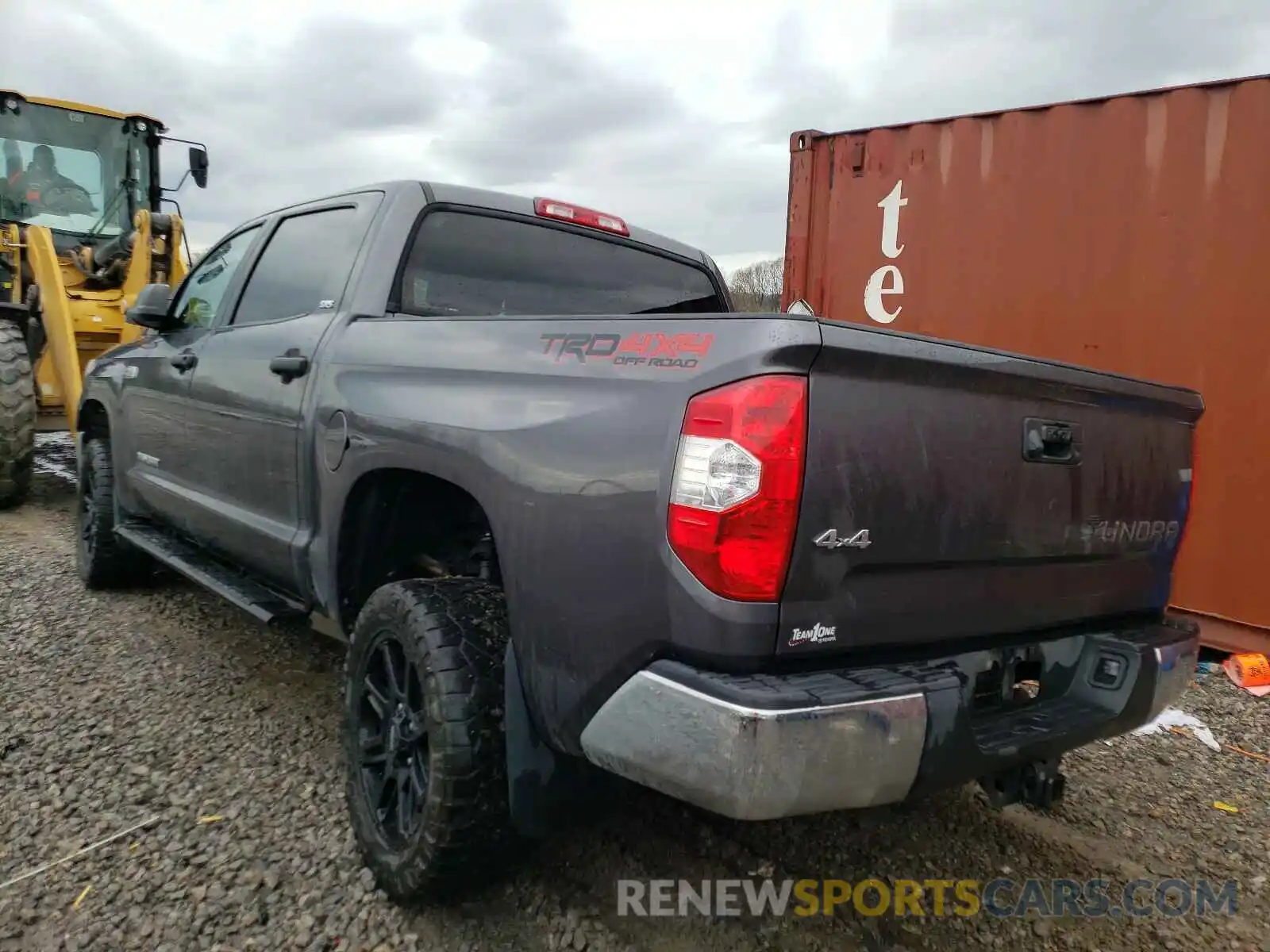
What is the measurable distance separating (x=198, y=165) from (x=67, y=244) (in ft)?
4.65

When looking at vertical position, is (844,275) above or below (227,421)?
above

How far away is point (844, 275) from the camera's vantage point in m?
5.79

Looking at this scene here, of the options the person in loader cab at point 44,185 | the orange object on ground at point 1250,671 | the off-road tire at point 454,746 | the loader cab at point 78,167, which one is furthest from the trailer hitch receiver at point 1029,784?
the person in loader cab at point 44,185

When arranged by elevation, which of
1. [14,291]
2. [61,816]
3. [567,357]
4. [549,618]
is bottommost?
[61,816]

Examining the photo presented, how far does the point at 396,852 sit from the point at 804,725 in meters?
1.18

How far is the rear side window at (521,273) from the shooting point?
2844 millimetres

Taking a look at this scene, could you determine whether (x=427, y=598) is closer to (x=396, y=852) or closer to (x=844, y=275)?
(x=396, y=852)

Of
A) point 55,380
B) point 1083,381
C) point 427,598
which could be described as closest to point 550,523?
point 427,598

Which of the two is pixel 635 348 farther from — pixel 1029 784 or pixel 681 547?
pixel 1029 784

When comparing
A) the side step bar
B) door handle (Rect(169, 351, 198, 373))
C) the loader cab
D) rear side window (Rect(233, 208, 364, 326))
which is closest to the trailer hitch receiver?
the side step bar

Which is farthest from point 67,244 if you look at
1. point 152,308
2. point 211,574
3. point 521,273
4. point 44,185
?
point 521,273

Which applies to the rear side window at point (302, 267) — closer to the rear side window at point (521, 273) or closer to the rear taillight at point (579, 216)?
the rear side window at point (521, 273)

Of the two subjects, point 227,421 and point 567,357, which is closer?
point 567,357

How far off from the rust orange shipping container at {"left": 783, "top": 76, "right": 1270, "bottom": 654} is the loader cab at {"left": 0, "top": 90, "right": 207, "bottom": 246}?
605 cm
